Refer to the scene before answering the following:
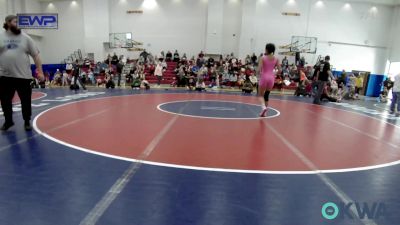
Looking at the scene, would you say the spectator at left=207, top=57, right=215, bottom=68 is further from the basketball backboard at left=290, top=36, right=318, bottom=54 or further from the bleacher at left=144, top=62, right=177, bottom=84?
the basketball backboard at left=290, top=36, right=318, bottom=54

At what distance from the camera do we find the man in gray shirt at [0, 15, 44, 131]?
456cm

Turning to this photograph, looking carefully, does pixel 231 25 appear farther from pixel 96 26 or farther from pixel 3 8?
pixel 3 8

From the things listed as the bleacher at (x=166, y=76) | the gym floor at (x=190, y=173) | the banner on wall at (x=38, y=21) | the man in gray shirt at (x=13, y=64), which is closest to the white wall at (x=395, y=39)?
the bleacher at (x=166, y=76)

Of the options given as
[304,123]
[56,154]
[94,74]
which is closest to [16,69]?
[56,154]

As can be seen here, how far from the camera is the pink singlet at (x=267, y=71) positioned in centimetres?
713

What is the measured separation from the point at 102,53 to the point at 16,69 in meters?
18.8

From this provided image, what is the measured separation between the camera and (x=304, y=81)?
49.0ft

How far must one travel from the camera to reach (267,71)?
720 centimetres

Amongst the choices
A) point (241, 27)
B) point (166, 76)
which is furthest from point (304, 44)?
point (166, 76)

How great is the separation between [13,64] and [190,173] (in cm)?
369

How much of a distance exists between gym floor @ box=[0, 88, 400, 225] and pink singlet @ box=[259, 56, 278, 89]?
168cm

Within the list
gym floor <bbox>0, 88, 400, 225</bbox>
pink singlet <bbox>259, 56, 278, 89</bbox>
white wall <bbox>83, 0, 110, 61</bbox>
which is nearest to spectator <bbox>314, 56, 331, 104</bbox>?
pink singlet <bbox>259, 56, 278, 89</bbox>

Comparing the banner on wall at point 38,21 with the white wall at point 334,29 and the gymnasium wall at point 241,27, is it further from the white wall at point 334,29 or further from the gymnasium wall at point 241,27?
the white wall at point 334,29

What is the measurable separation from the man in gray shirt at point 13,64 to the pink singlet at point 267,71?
16.9 ft
